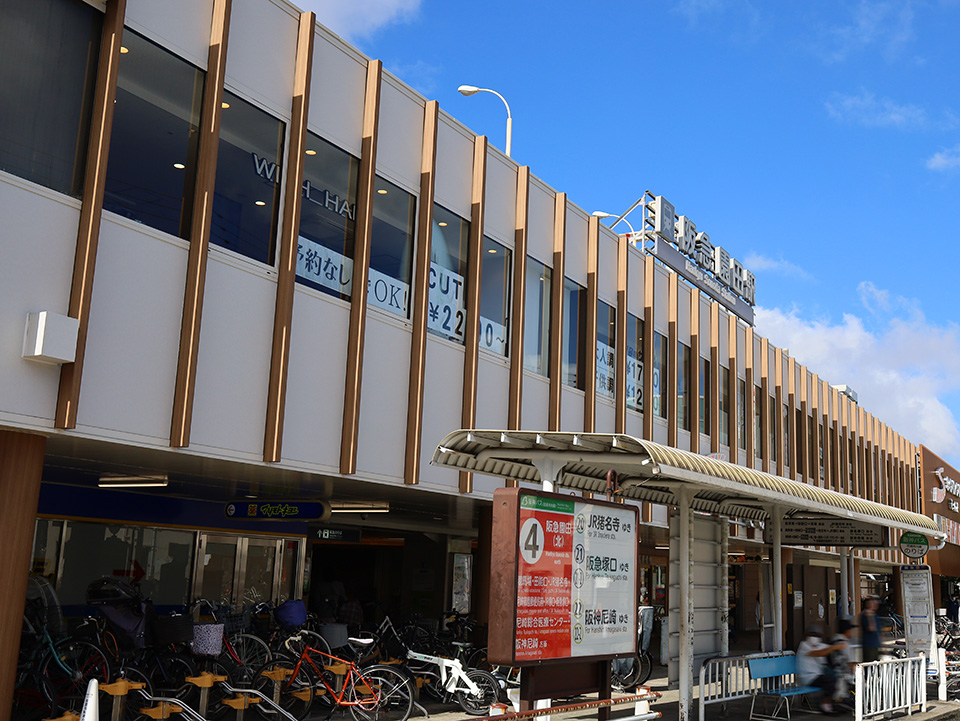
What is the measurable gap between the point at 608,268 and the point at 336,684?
11.0 m

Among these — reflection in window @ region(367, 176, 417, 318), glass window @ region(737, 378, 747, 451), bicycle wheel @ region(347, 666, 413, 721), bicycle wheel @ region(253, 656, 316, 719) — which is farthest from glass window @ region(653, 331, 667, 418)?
bicycle wheel @ region(253, 656, 316, 719)

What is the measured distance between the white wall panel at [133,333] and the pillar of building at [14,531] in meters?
0.71

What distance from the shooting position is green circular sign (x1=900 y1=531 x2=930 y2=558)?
767 inches

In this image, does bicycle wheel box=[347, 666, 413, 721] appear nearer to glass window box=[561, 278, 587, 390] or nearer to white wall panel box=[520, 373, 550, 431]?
white wall panel box=[520, 373, 550, 431]

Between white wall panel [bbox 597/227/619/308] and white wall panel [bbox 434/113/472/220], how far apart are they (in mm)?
4697

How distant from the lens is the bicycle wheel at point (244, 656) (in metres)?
12.1

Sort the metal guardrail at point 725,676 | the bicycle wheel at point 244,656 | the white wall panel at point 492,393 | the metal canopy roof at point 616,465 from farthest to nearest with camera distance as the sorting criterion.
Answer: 1. the white wall panel at point 492,393
2. the metal guardrail at point 725,676
3. the bicycle wheel at point 244,656
4. the metal canopy roof at point 616,465

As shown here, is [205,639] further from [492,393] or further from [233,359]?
[492,393]

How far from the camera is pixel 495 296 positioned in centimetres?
1609

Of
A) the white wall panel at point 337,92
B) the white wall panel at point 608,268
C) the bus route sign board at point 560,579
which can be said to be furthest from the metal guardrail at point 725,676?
the white wall panel at point 337,92

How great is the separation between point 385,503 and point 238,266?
7608mm

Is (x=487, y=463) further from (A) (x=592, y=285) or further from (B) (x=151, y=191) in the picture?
(A) (x=592, y=285)

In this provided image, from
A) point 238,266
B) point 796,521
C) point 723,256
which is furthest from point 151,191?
point 723,256

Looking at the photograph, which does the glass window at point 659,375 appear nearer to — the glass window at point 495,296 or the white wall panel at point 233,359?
Answer: the glass window at point 495,296
